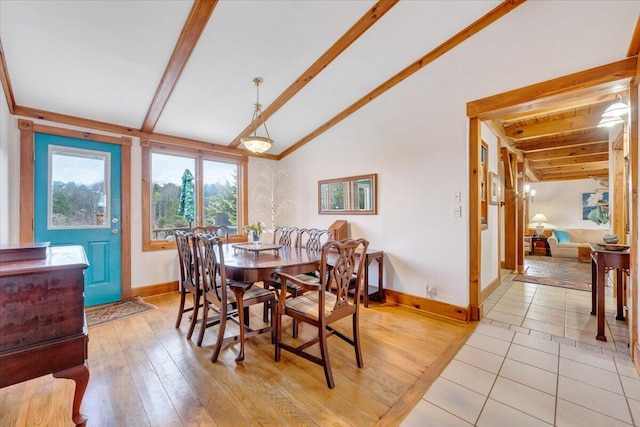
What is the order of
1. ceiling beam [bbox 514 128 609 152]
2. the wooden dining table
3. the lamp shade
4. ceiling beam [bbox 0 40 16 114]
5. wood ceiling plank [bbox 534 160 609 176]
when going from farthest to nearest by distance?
the lamp shade < wood ceiling plank [bbox 534 160 609 176] < ceiling beam [bbox 514 128 609 152] < ceiling beam [bbox 0 40 16 114] < the wooden dining table

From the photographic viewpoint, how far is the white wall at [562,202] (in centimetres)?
819

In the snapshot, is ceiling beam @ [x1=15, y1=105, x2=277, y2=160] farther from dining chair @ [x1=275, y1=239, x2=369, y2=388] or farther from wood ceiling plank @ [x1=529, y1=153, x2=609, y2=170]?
wood ceiling plank @ [x1=529, y1=153, x2=609, y2=170]

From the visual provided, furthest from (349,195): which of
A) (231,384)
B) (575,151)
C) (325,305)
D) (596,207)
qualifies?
(596,207)

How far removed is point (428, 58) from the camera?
3158 millimetres

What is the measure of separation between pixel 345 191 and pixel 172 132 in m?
2.67

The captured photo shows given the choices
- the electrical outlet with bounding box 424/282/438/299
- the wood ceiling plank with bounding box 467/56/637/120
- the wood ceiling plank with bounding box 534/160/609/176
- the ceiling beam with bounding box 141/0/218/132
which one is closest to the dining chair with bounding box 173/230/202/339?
the ceiling beam with bounding box 141/0/218/132

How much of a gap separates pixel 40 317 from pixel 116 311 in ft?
7.90

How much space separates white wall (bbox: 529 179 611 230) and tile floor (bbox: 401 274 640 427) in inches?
273

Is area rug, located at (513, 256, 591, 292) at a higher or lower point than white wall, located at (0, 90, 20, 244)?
lower

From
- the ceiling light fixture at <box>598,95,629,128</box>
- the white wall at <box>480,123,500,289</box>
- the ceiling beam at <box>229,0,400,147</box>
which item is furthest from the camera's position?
the white wall at <box>480,123,500,289</box>

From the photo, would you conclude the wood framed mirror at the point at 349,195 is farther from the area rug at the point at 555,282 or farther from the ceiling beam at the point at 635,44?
the area rug at the point at 555,282

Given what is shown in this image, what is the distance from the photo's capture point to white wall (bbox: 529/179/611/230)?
8188mm

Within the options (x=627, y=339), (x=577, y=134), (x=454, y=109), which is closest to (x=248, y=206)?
(x=454, y=109)

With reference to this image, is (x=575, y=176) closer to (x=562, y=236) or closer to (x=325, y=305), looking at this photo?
(x=562, y=236)
